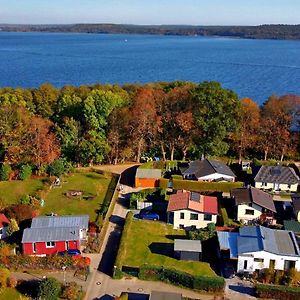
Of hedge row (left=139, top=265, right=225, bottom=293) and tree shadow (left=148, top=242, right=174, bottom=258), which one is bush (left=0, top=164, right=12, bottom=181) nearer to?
tree shadow (left=148, top=242, right=174, bottom=258)

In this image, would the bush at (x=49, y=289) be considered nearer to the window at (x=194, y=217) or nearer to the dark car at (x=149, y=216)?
the dark car at (x=149, y=216)

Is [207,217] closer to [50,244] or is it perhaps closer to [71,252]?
[71,252]

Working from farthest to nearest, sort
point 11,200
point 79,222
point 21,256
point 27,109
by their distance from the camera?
point 27,109 < point 11,200 < point 79,222 < point 21,256

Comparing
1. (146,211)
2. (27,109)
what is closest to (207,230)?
(146,211)

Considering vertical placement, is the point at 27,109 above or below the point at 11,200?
above

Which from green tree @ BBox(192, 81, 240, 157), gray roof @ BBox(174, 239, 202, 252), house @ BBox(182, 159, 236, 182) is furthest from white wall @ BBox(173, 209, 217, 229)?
green tree @ BBox(192, 81, 240, 157)

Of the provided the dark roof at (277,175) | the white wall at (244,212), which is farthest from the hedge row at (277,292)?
the dark roof at (277,175)

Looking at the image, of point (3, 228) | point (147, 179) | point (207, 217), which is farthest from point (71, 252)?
point (147, 179)

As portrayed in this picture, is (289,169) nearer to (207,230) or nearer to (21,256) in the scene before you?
(207,230)
